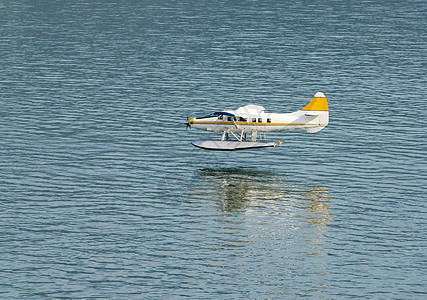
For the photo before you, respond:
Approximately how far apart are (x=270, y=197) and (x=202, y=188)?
26.4 feet

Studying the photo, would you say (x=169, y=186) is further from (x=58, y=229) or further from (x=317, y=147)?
(x=317, y=147)

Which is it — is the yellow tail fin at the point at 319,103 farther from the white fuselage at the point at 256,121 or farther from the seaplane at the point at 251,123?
the white fuselage at the point at 256,121

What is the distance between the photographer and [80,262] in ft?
215

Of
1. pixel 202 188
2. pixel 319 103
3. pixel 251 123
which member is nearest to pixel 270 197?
pixel 202 188

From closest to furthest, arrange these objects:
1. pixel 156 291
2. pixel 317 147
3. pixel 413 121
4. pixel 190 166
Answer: pixel 156 291 → pixel 190 166 → pixel 317 147 → pixel 413 121

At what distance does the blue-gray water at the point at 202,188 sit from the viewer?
A: 6359 cm

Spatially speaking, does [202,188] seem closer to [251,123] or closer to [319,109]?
[251,123]

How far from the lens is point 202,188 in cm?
8512

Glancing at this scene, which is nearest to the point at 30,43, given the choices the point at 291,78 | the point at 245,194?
the point at 291,78

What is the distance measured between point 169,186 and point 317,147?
25.0 meters

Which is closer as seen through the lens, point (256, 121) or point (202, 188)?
point (202, 188)

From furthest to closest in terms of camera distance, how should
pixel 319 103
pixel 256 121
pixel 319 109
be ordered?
pixel 319 109 < pixel 319 103 < pixel 256 121

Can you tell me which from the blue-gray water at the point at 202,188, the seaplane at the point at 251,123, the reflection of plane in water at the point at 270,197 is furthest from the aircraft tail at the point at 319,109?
the reflection of plane in water at the point at 270,197

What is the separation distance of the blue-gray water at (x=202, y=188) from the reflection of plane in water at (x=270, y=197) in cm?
23
